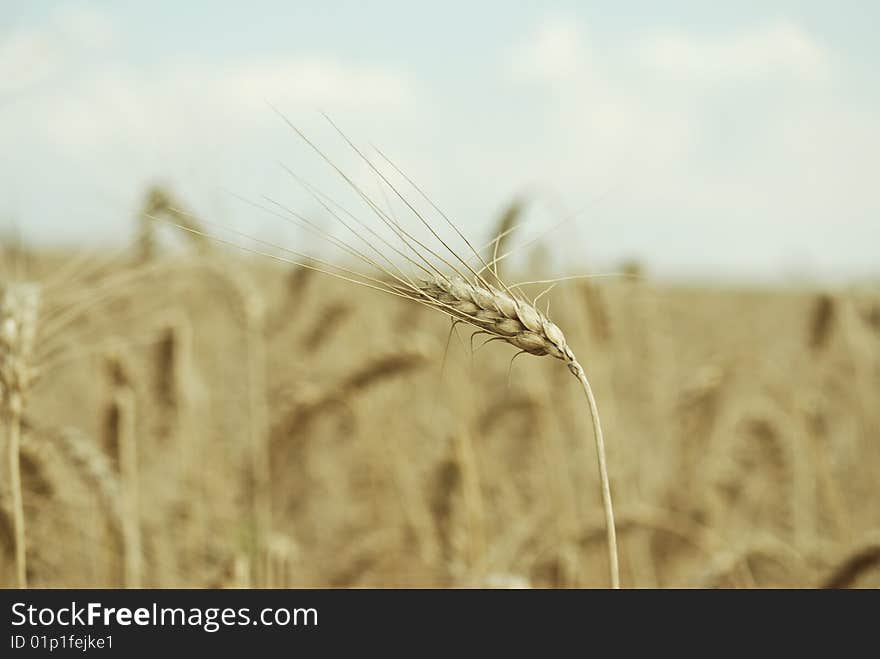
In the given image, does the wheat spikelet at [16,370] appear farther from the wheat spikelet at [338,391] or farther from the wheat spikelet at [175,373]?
the wheat spikelet at [338,391]

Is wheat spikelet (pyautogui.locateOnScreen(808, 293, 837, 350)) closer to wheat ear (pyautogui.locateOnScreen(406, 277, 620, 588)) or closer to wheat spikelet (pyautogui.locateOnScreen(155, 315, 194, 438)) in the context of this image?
wheat spikelet (pyautogui.locateOnScreen(155, 315, 194, 438))

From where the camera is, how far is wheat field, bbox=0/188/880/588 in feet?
7.00

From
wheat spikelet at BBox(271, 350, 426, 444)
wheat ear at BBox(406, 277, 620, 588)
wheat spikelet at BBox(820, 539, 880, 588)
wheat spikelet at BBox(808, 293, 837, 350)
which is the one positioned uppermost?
wheat spikelet at BBox(808, 293, 837, 350)

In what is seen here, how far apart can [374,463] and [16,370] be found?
2.66 metres

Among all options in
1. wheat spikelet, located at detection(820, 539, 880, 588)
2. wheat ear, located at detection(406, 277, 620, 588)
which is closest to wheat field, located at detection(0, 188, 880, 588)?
wheat spikelet, located at detection(820, 539, 880, 588)

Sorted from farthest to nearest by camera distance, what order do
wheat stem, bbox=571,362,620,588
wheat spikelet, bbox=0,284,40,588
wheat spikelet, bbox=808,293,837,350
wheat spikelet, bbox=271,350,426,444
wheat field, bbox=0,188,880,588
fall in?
wheat spikelet, bbox=808,293,837,350 → wheat spikelet, bbox=271,350,426,444 → wheat field, bbox=0,188,880,588 → wheat spikelet, bbox=0,284,40,588 → wheat stem, bbox=571,362,620,588

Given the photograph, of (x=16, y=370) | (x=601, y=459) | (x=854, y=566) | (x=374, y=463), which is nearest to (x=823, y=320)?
(x=854, y=566)

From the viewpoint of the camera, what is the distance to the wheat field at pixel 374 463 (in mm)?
2133

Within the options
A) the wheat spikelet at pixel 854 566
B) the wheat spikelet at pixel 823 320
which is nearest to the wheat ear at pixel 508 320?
the wheat spikelet at pixel 854 566

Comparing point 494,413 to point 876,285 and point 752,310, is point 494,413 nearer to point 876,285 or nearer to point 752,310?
point 876,285

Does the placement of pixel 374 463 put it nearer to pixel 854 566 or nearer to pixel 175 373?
pixel 175 373

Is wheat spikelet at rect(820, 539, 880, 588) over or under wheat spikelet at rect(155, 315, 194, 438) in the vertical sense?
under
